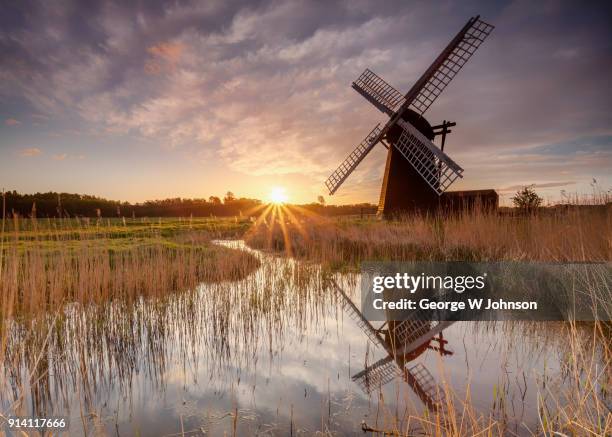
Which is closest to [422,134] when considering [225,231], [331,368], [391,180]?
[391,180]

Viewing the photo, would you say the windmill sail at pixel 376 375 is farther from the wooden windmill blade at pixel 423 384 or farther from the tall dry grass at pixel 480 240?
the tall dry grass at pixel 480 240

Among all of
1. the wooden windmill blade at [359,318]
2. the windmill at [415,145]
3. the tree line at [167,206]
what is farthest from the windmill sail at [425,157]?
the tree line at [167,206]

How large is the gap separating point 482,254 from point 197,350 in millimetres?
6717

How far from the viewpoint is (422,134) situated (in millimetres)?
16531

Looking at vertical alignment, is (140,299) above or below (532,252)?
below

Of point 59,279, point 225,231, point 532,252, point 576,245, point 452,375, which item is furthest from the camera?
point 225,231

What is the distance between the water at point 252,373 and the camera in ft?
10.1

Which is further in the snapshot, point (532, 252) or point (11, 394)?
point (532, 252)

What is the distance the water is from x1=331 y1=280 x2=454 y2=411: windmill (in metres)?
0.04

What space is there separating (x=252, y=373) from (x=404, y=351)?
2.08 meters

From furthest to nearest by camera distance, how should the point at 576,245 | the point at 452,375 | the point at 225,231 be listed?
the point at 225,231, the point at 576,245, the point at 452,375

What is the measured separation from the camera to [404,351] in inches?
179

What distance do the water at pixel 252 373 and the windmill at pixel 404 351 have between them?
0.14 feet

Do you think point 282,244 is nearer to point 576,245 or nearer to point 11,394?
point 576,245
